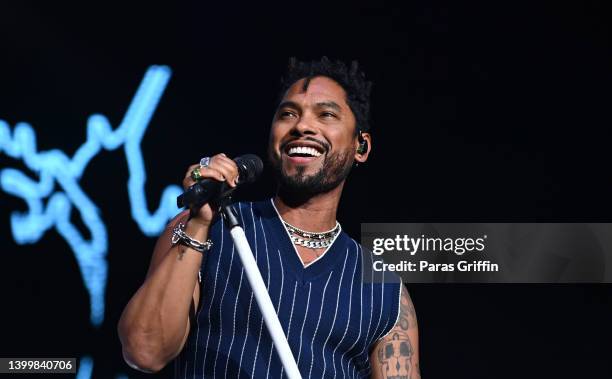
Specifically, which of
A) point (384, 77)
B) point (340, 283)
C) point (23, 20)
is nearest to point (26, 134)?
point (23, 20)

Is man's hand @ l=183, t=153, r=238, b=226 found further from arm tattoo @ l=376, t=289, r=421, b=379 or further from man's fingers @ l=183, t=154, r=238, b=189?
arm tattoo @ l=376, t=289, r=421, b=379

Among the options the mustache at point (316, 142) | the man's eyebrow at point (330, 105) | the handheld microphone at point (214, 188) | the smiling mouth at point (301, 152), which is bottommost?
the handheld microphone at point (214, 188)

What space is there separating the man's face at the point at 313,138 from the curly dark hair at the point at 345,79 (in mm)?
41

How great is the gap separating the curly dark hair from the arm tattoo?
0.58 m

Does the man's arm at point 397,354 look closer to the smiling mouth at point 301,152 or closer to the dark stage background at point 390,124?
the smiling mouth at point 301,152

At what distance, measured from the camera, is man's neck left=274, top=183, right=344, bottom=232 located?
→ 229cm

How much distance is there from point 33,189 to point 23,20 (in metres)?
0.69

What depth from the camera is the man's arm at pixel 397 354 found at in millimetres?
2287

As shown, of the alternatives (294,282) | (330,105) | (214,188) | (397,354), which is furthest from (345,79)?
(214,188)

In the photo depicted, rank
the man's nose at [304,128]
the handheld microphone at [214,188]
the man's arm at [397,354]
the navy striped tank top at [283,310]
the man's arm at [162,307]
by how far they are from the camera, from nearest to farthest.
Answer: the handheld microphone at [214,188]
the man's arm at [162,307]
the navy striped tank top at [283,310]
the man's nose at [304,128]
the man's arm at [397,354]

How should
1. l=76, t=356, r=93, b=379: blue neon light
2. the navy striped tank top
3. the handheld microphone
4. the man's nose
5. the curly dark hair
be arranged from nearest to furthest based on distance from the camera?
the handheld microphone
the navy striped tank top
the man's nose
the curly dark hair
l=76, t=356, r=93, b=379: blue neon light

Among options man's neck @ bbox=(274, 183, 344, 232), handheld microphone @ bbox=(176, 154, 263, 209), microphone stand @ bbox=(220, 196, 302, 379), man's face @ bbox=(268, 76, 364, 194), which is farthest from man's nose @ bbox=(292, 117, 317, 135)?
microphone stand @ bbox=(220, 196, 302, 379)

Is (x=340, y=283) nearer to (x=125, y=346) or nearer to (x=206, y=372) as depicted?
(x=206, y=372)

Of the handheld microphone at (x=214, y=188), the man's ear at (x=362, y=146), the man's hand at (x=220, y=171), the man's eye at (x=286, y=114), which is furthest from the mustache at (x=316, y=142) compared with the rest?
the man's hand at (x=220, y=171)
